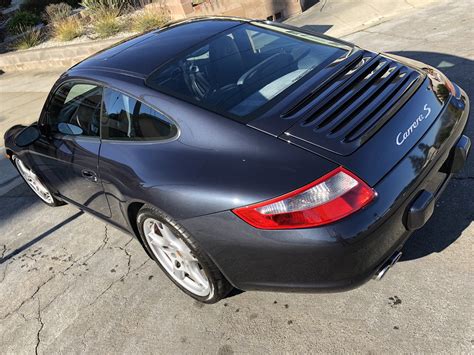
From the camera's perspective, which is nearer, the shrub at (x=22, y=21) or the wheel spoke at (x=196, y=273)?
the wheel spoke at (x=196, y=273)

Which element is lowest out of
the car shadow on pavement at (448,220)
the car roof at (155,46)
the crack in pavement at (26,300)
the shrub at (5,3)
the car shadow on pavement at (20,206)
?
the car shadow on pavement at (448,220)

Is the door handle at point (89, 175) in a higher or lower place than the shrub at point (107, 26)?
lower

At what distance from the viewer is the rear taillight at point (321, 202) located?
206cm

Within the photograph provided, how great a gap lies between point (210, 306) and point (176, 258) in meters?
0.38

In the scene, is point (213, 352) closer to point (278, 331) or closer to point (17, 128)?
point (278, 331)

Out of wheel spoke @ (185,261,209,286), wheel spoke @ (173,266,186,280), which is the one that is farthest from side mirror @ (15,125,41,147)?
wheel spoke @ (185,261,209,286)

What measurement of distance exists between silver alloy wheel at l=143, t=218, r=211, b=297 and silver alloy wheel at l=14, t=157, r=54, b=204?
1.93 m

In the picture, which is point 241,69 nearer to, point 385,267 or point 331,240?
point 331,240

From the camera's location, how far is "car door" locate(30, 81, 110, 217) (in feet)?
10.2

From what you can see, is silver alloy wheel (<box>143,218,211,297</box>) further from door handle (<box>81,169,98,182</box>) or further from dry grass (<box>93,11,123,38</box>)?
dry grass (<box>93,11,123,38</box>)

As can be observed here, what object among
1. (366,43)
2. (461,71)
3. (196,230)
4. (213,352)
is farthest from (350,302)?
(366,43)

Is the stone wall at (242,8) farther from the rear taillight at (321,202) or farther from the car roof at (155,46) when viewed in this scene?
the rear taillight at (321,202)

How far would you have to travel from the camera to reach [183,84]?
2723 millimetres

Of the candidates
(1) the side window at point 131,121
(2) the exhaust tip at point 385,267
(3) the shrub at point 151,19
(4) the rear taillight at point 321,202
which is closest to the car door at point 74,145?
(1) the side window at point 131,121
